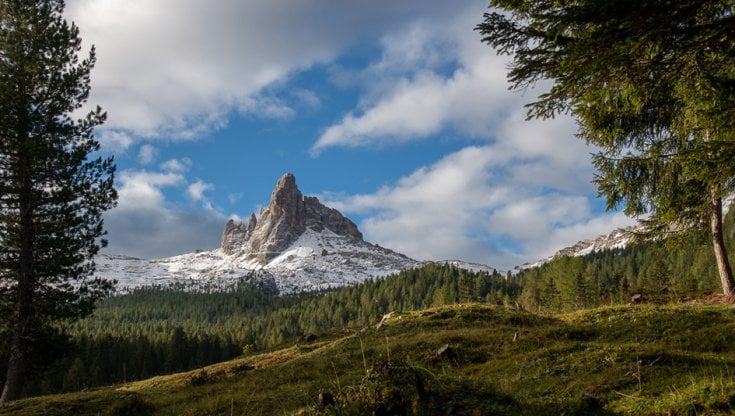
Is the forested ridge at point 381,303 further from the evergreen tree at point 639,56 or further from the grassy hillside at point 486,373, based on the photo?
the evergreen tree at point 639,56

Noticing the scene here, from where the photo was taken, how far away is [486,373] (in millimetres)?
10391

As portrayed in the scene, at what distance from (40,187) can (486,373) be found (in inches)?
841

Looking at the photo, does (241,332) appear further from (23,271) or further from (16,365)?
(23,271)

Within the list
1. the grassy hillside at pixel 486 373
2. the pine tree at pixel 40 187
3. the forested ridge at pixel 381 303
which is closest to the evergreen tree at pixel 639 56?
the grassy hillside at pixel 486 373

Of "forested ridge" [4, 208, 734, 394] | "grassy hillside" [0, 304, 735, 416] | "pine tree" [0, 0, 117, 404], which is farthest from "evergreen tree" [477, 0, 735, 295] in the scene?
"pine tree" [0, 0, 117, 404]

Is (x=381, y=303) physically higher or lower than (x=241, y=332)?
higher

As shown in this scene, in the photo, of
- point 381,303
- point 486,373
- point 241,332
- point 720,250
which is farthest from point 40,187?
point 381,303

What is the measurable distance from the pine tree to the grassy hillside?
8474 mm

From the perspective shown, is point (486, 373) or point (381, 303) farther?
point (381, 303)

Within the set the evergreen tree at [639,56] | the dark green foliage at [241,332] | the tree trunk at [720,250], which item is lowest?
the dark green foliage at [241,332]

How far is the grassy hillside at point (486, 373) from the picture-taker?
4688 mm

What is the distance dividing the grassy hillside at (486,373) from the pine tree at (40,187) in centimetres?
847

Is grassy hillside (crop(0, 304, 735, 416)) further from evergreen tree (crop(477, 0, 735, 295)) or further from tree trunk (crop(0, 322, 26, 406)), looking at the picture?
tree trunk (crop(0, 322, 26, 406))

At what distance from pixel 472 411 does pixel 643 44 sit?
6103mm
